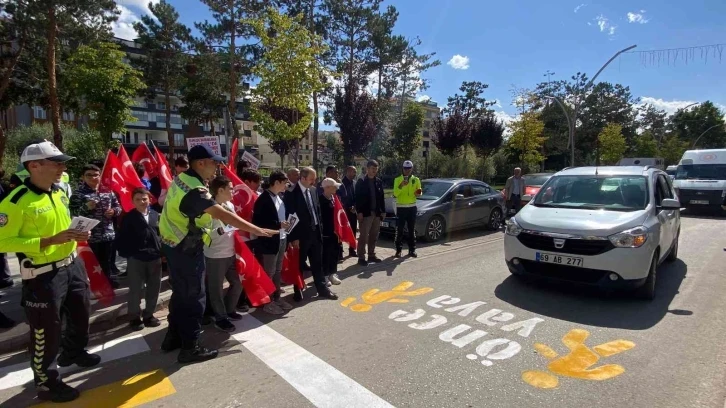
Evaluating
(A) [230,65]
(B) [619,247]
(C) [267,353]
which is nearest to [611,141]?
(A) [230,65]

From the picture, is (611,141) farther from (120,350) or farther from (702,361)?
(120,350)

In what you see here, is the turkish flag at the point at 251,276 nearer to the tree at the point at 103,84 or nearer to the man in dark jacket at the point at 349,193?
the man in dark jacket at the point at 349,193

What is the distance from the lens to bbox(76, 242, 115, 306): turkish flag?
201 inches

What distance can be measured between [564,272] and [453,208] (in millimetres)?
5273

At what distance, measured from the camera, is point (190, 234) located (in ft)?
12.0

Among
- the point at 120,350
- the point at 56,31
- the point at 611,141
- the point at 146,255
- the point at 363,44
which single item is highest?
the point at 363,44

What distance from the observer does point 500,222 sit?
12133mm

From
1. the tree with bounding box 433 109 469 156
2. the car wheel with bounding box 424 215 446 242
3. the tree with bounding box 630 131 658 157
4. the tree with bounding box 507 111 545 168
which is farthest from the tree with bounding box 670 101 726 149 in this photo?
the car wheel with bounding box 424 215 446 242

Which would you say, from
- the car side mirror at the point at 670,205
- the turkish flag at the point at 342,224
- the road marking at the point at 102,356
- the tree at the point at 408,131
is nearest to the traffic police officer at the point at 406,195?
the turkish flag at the point at 342,224

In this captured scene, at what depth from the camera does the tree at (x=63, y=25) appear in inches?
712

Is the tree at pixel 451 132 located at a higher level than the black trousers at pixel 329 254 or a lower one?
higher

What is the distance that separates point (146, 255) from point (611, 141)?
4816 cm

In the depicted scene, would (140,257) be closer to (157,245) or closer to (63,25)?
(157,245)

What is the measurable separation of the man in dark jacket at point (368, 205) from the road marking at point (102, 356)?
4093 mm
